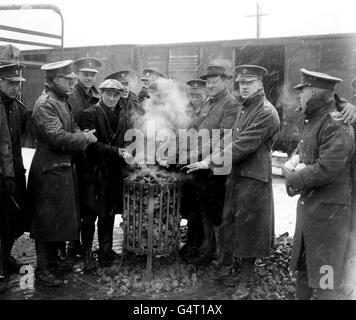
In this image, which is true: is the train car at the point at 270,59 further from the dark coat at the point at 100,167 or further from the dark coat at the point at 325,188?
the dark coat at the point at 325,188

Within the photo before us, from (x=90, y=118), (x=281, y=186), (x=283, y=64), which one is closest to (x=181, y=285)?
(x=90, y=118)

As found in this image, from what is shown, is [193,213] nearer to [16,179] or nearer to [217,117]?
[217,117]

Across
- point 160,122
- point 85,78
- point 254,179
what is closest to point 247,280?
point 254,179

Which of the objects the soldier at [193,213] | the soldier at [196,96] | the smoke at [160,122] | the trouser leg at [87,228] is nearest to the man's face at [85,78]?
the smoke at [160,122]

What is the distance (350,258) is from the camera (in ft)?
13.0

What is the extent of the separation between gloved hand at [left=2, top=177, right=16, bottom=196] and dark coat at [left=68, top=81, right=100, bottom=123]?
50.0 inches

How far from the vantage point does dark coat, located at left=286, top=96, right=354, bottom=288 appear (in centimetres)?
344

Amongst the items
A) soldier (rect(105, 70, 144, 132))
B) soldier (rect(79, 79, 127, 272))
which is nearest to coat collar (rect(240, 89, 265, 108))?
soldier (rect(79, 79, 127, 272))

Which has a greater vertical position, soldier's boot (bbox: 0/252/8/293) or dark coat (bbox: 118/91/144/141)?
dark coat (bbox: 118/91/144/141)

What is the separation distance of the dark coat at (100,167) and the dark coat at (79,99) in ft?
1.05

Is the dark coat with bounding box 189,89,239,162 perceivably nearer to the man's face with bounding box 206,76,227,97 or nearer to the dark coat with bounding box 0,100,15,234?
the man's face with bounding box 206,76,227,97

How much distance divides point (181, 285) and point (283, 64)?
8.95 metres

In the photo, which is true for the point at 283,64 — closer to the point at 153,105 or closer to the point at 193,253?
the point at 153,105

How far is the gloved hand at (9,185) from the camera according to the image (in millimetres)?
4441
